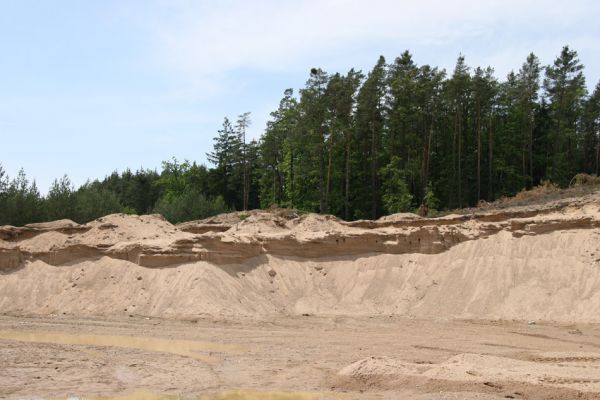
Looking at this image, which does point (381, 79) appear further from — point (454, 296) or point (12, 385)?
point (12, 385)

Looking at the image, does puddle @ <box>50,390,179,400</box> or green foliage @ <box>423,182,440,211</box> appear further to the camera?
green foliage @ <box>423,182,440,211</box>

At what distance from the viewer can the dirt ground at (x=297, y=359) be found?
40.0ft

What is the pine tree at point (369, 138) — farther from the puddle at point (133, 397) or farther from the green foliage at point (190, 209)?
the puddle at point (133, 397)

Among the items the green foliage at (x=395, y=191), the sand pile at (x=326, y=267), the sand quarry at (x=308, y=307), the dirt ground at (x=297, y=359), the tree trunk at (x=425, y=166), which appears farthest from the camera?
Answer: the tree trunk at (x=425, y=166)

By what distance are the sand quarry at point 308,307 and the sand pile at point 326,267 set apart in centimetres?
7

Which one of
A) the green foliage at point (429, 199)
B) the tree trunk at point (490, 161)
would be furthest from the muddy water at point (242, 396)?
the tree trunk at point (490, 161)

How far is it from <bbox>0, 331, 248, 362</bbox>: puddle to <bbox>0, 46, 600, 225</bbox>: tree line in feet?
83.9

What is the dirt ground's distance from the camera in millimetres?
12203

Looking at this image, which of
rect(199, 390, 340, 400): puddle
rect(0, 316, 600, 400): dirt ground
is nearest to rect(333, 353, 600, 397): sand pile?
rect(0, 316, 600, 400): dirt ground

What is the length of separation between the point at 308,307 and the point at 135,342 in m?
9.58

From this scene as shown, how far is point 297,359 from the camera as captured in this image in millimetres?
16234

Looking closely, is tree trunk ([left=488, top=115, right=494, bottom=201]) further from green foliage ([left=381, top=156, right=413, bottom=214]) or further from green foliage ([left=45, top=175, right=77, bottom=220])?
green foliage ([left=45, top=175, right=77, bottom=220])

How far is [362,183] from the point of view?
4906 centimetres

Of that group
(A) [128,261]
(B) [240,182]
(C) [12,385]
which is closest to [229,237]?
(A) [128,261]
